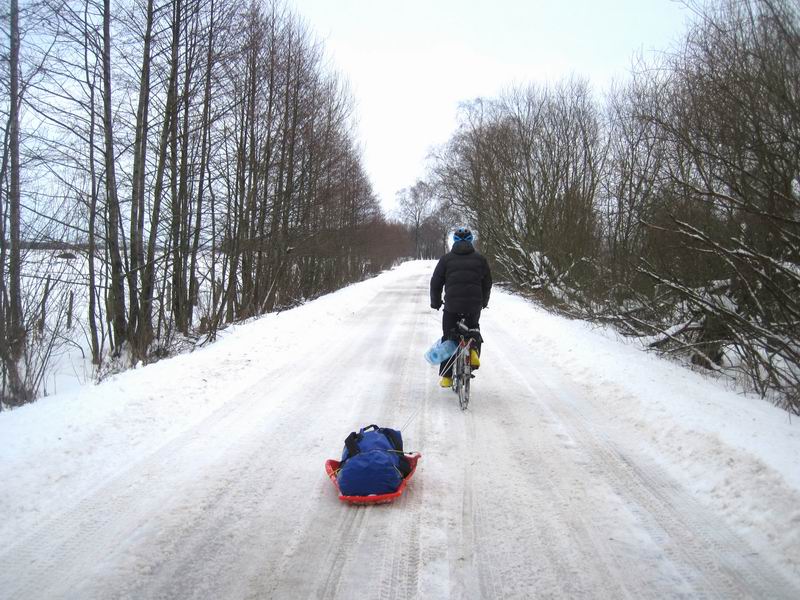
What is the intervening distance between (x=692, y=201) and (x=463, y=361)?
4.85 m

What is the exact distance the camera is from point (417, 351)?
9.29 meters

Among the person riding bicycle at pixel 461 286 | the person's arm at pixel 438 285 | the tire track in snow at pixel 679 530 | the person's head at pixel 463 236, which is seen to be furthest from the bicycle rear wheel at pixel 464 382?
the person's head at pixel 463 236

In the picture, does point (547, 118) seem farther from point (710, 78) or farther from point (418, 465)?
point (418, 465)

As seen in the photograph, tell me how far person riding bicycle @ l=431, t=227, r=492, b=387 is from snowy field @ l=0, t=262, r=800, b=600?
91 centimetres

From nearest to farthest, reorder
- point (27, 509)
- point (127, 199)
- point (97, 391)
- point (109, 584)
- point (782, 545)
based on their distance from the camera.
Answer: point (109, 584)
point (782, 545)
point (27, 509)
point (97, 391)
point (127, 199)

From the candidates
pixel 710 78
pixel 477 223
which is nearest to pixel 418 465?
pixel 710 78

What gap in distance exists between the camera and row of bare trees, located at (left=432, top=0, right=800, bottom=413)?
549 cm

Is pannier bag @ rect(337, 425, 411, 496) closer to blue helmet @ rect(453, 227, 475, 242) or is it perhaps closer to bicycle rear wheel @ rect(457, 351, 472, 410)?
bicycle rear wheel @ rect(457, 351, 472, 410)

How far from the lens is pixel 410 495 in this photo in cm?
359

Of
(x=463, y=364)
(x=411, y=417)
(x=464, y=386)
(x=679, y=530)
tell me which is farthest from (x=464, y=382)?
(x=679, y=530)

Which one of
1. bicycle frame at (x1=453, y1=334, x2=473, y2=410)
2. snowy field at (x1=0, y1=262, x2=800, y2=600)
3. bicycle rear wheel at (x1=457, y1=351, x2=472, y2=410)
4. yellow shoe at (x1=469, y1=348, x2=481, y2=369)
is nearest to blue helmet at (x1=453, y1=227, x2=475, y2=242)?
bicycle frame at (x1=453, y1=334, x2=473, y2=410)

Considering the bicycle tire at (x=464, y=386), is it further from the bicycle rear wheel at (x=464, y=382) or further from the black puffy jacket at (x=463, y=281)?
the black puffy jacket at (x=463, y=281)

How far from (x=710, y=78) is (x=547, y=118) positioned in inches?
627

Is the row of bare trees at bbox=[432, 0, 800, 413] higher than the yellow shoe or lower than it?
higher
